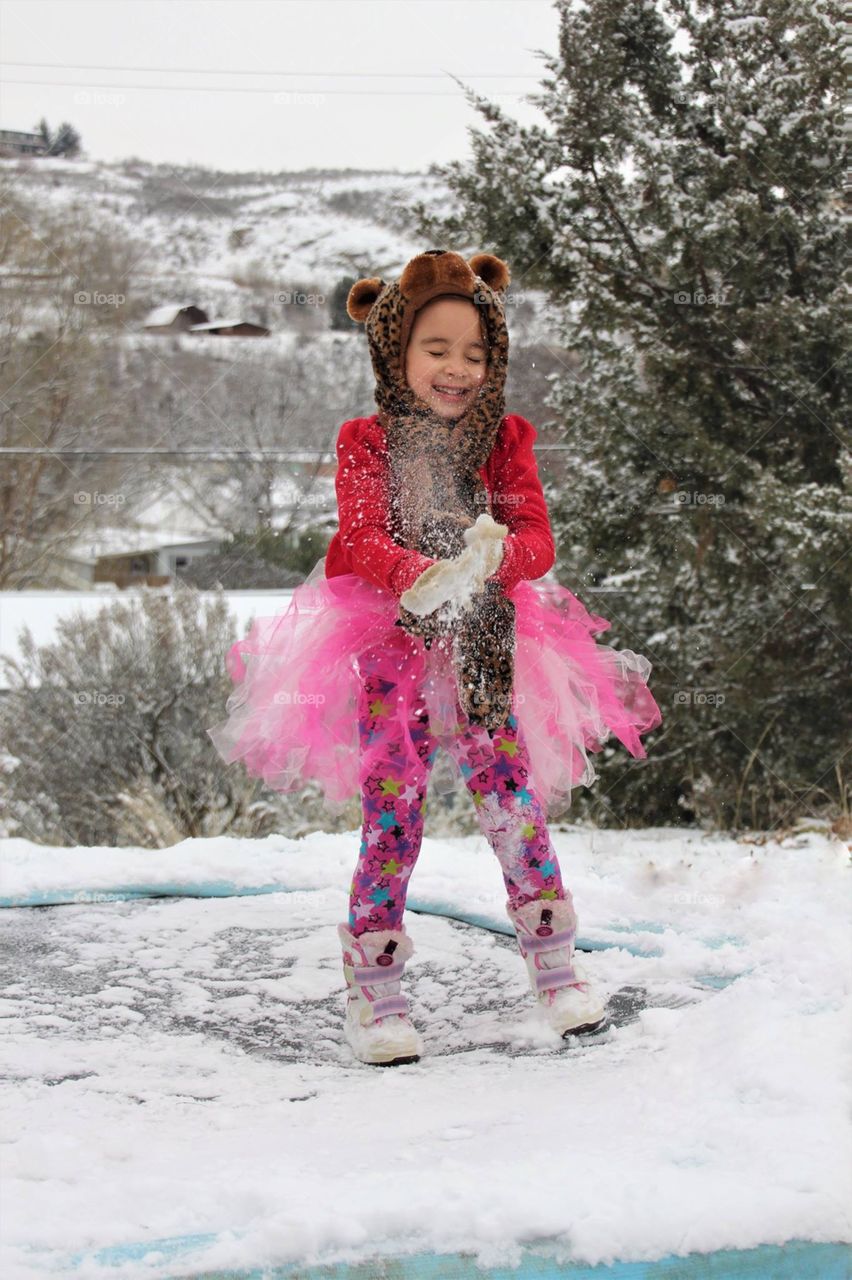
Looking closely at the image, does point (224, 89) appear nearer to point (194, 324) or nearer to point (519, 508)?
point (194, 324)

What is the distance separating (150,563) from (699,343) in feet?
12.3

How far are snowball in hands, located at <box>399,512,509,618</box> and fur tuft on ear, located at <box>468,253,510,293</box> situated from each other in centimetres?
60

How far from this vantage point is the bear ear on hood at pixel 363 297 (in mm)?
2117

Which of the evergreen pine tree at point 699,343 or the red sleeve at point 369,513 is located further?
the evergreen pine tree at point 699,343

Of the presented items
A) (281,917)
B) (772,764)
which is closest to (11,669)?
(281,917)

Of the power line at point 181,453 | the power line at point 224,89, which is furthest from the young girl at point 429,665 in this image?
the power line at point 181,453

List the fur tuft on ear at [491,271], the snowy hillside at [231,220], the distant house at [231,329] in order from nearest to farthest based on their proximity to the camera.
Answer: the fur tuft on ear at [491,271] < the snowy hillside at [231,220] < the distant house at [231,329]

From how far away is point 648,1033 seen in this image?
6.05ft

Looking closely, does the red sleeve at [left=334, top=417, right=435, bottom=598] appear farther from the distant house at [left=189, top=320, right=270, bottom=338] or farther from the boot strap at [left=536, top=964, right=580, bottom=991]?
the distant house at [left=189, top=320, right=270, bottom=338]

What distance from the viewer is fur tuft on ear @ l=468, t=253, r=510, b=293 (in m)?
2.08

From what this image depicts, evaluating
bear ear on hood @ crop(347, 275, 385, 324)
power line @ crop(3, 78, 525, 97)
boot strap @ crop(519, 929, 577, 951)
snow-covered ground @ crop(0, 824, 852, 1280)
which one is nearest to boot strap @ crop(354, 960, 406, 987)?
snow-covered ground @ crop(0, 824, 852, 1280)

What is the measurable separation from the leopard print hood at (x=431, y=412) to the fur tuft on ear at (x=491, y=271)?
7 centimetres

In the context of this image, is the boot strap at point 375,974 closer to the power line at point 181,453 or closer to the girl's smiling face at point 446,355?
the girl's smiling face at point 446,355

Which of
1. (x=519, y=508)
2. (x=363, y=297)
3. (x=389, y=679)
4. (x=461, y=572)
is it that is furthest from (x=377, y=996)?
(x=363, y=297)
